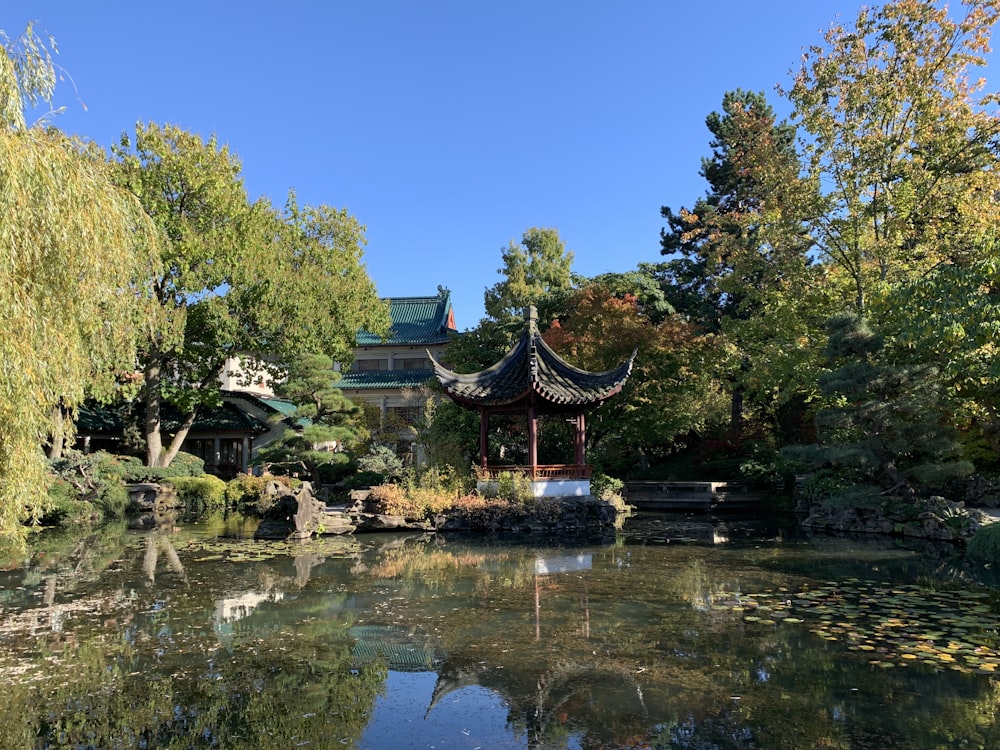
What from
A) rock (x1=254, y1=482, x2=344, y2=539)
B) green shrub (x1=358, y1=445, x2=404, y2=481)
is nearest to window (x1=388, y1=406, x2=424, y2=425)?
green shrub (x1=358, y1=445, x2=404, y2=481)

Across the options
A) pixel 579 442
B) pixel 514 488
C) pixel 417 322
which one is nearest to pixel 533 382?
pixel 579 442

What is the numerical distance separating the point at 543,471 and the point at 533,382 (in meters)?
2.23

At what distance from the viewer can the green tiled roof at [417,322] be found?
3288 centimetres

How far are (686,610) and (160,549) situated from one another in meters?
9.36

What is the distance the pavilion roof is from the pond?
565cm

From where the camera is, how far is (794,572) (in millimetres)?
9023

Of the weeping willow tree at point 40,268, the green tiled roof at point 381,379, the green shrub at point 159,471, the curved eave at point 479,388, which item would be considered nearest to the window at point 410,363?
the green tiled roof at point 381,379

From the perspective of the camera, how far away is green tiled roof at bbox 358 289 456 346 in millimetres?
32875

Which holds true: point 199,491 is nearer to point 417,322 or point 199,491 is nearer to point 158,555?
point 158,555

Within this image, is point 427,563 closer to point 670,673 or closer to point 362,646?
point 362,646

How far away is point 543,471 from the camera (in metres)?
15.6

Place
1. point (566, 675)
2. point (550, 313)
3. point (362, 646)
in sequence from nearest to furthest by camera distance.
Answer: point (566, 675) < point (362, 646) < point (550, 313)

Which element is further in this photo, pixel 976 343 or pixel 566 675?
pixel 976 343

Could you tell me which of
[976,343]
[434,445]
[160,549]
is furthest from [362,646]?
[434,445]
